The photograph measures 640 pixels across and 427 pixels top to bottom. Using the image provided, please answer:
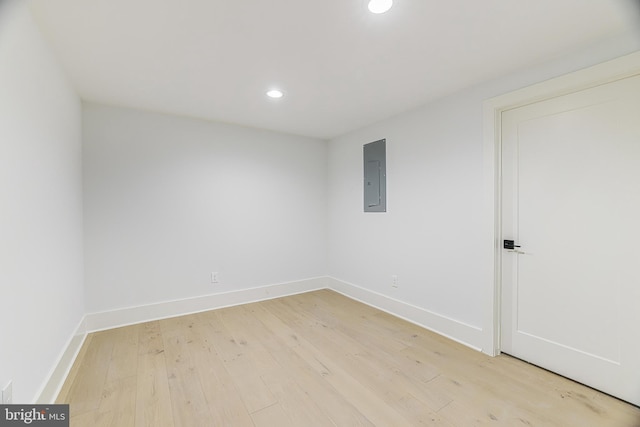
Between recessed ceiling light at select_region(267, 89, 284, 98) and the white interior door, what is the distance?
1945 millimetres

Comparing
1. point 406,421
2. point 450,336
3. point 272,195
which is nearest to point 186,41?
point 272,195

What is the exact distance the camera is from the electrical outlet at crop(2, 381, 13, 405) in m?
1.12

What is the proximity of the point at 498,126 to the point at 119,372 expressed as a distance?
11.6ft

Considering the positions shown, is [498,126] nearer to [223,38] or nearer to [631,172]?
[631,172]

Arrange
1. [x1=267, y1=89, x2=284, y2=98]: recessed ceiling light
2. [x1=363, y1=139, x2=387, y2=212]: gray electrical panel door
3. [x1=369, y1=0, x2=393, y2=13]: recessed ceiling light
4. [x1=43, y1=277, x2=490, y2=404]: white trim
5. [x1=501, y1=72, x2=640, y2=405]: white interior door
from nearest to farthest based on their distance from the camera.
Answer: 1. [x1=369, y1=0, x2=393, y2=13]: recessed ceiling light
2. [x1=501, y1=72, x2=640, y2=405]: white interior door
3. [x1=43, y1=277, x2=490, y2=404]: white trim
4. [x1=267, y1=89, x2=284, y2=98]: recessed ceiling light
5. [x1=363, y1=139, x2=387, y2=212]: gray electrical panel door

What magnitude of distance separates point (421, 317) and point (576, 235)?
149 centimetres

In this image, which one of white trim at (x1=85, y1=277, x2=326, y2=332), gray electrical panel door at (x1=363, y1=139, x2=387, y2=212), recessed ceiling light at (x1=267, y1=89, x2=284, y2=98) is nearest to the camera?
recessed ceiling light at (x1=267, y1=89, x2=284, y2=98)

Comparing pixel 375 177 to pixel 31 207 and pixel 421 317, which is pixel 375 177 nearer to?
pixel 421 317

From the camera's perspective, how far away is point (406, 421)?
1511mm

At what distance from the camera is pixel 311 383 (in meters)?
1.85

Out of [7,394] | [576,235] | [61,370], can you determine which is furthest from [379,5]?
[61,370]

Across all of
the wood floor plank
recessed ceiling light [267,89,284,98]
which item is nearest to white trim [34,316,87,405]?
the wood floor plank

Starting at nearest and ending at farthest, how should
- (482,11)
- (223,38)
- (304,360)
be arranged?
(482,11), (223,38), (304,360)

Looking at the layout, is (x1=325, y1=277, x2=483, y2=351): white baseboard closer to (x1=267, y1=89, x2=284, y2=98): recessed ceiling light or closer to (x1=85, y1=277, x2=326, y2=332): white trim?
(x1=85, y1=277, x2=326, y2=332): white trim
